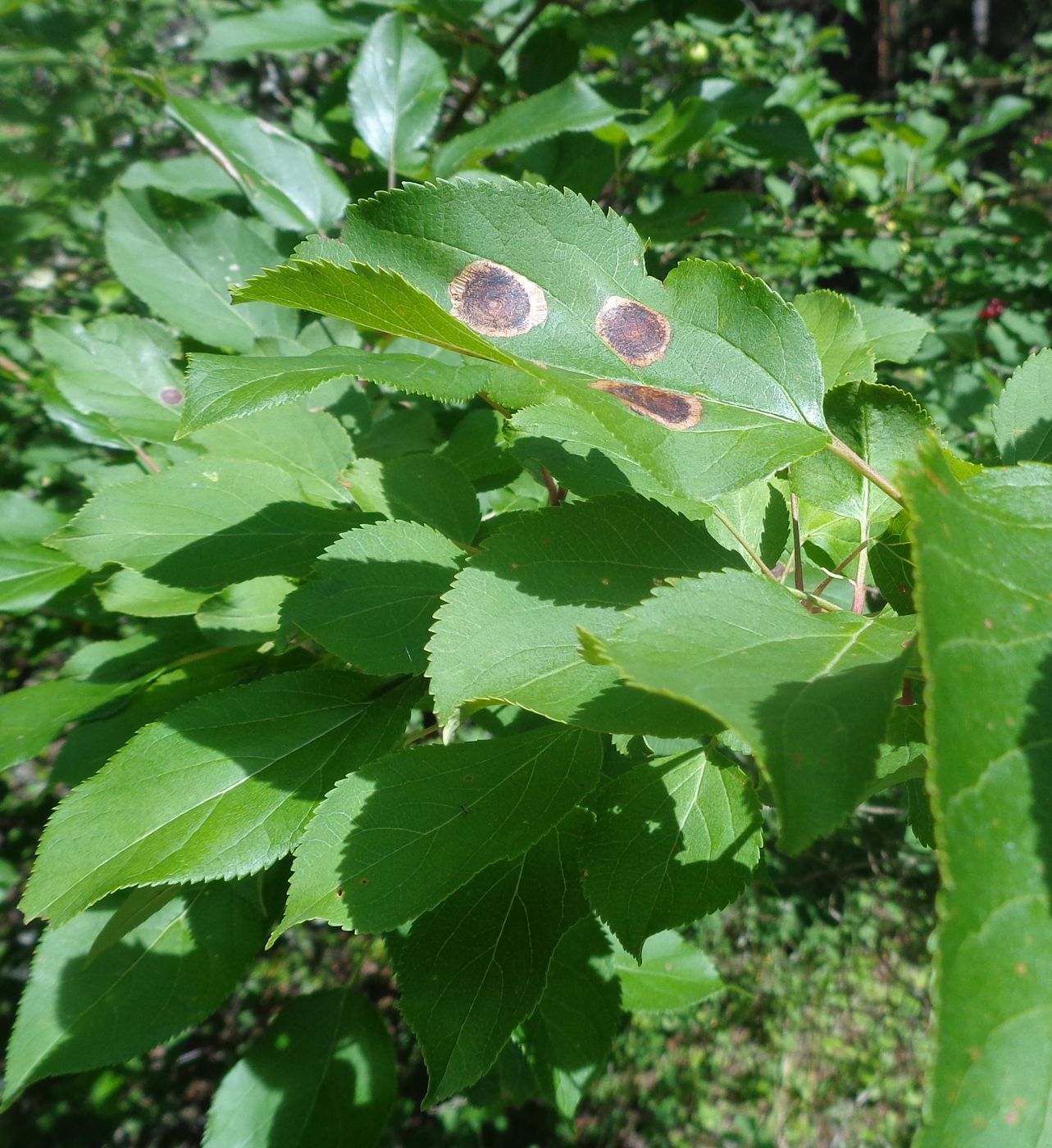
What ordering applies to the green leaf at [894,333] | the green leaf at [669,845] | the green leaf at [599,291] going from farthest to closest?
the green leaf at [894,333], the green leaf at [669,845], the green leaf at [599,291]

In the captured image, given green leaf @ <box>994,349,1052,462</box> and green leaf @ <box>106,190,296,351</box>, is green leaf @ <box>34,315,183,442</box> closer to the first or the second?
green leaf @ <box>106,190,296,351</box>

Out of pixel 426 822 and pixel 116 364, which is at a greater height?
pixel 426 822

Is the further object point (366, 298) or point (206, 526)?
point (206, 526)

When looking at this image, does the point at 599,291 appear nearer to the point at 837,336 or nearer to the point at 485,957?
the point at 837,336

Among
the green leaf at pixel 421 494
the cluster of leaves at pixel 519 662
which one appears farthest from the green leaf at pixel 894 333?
the green leaf at pixel 421 494

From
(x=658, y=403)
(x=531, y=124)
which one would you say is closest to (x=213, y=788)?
(x=658, y=403)

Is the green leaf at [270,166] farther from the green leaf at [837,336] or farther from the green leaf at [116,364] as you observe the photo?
the green leaf at [837,336]

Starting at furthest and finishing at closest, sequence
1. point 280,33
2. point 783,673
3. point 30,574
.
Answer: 1. point 280,33
2. point 30,574
3. point 783,673

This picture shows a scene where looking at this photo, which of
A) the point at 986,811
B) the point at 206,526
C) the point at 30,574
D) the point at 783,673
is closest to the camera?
the point at 986,811
